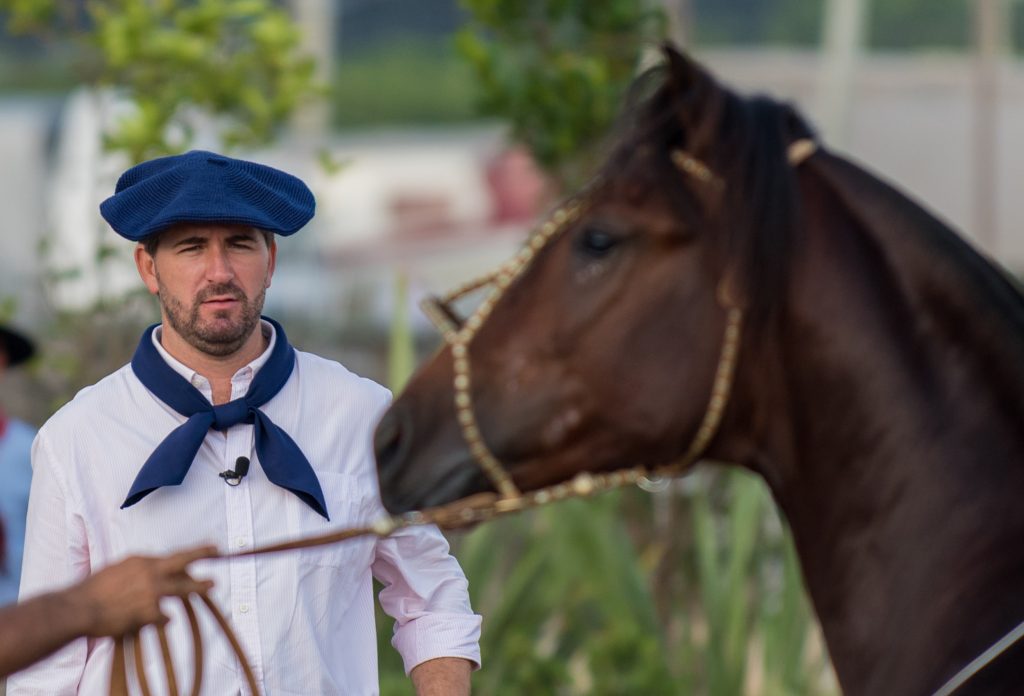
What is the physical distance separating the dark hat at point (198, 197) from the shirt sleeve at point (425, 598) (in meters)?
0.61

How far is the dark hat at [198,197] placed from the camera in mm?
2744

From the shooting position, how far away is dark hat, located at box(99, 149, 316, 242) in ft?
9.00

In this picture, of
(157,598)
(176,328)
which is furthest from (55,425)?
(157,598)

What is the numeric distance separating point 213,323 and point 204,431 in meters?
0.19

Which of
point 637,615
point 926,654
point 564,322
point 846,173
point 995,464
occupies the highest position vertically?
point 846,173

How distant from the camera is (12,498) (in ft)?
15.7

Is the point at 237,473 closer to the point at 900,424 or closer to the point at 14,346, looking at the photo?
the point at 900,424

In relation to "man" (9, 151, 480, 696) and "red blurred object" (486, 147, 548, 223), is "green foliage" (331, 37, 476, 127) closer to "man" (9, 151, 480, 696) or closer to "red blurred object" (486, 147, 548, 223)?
"red blurred object" (486, 147, 548, 223)

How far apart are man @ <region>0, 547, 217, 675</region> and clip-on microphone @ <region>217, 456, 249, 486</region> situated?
0.35 metres

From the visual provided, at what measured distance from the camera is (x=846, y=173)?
245 centimetres

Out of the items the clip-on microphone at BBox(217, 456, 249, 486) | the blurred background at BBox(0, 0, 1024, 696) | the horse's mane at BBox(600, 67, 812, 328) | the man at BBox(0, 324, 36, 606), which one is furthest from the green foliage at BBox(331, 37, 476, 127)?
the horse's mane at BBox(600, 67, 812, 328)

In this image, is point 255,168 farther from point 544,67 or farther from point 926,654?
point 544,67

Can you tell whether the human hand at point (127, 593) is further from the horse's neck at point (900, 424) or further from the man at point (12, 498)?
the man at point (12, 498)

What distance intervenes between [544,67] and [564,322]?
346 cm
